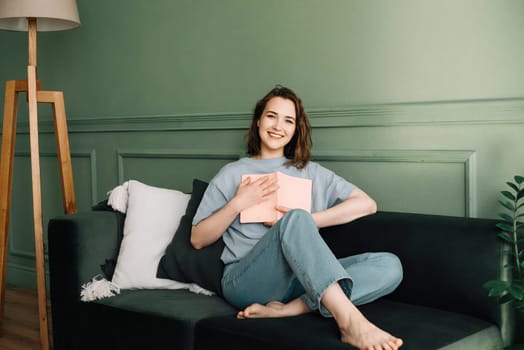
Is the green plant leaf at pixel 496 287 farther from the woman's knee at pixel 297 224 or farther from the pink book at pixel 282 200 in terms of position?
the pink book at pixel 282 200

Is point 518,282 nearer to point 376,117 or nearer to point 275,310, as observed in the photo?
point 275,310

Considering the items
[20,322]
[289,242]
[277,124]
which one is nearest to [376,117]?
[277,124]

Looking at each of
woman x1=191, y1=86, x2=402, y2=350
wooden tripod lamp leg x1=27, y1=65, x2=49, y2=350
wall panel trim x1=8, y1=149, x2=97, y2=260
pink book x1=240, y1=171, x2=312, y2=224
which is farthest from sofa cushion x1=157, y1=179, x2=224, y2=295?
wall panel trim x1=8, y1=149, x2=97, y2=260

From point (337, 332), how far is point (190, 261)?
729mm

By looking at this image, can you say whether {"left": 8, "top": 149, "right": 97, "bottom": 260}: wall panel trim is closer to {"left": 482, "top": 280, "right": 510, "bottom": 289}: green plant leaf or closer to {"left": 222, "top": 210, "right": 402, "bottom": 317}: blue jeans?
{"left": 222, "top": 210, "right": 402, "bottom": 317}: blue jeans

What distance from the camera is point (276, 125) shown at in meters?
2.38

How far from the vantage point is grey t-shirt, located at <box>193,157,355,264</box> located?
2.28m

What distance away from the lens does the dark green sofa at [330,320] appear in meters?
Result: 1.79

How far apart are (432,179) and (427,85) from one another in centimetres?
33

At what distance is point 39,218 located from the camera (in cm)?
298

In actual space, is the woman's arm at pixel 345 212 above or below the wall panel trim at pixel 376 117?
below

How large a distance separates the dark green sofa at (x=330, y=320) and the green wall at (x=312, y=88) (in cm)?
34

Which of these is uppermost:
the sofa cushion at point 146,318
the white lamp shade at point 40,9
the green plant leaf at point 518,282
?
the white lamp shade at point 40,9

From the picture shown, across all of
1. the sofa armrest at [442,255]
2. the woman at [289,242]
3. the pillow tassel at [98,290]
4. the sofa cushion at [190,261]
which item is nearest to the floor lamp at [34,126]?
the pillow tassel at [98,290]
